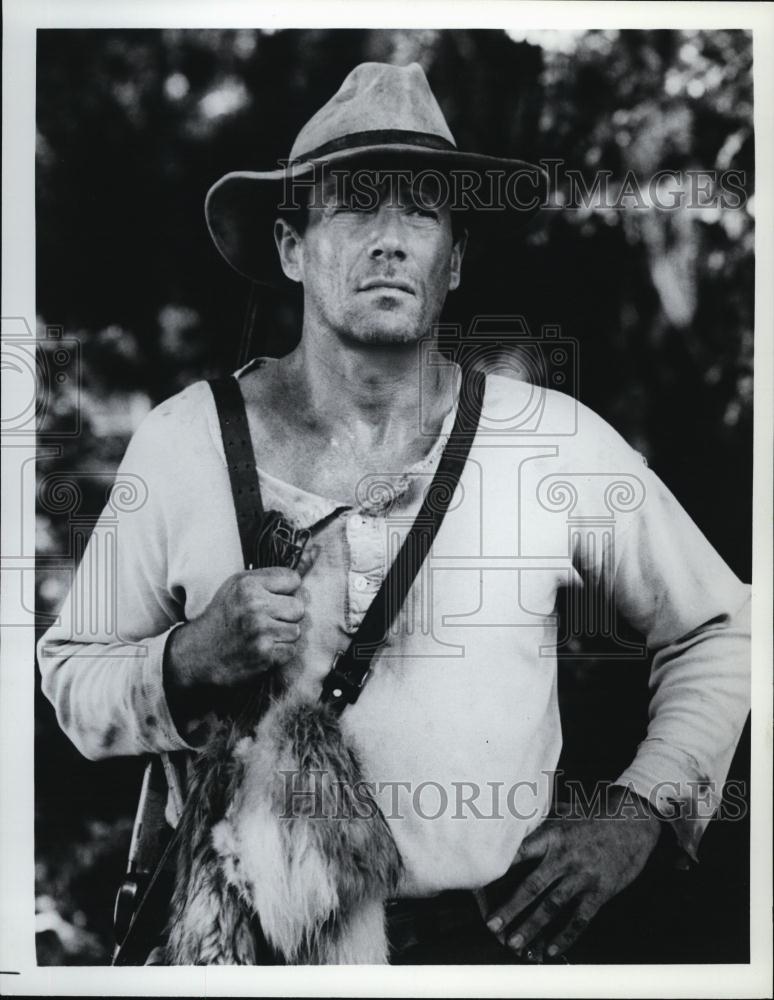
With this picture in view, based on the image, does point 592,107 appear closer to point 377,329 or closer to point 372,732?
point 377,329

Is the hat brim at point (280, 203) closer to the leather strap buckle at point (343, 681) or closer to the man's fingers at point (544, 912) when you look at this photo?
the leather strap buckle at point (343, 681)

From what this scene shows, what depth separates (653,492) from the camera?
3469 mm

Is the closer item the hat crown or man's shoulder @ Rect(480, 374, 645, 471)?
the hat crown

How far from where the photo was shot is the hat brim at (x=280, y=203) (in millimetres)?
3393

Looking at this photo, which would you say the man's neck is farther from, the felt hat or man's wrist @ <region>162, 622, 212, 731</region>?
man's wrist @ <region>162, 622, 212, 731</region>

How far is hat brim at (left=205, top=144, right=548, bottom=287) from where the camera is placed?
134 inches

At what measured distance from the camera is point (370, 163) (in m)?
3.34

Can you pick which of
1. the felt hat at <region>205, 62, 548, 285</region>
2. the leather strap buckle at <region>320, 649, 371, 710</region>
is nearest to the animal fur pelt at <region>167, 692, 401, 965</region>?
the leather strap buckle at <region>320, 649, 371, 710</region>

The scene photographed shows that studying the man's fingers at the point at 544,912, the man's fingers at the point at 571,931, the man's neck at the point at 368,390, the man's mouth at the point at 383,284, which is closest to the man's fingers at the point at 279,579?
the man's neck at the point at 368,390

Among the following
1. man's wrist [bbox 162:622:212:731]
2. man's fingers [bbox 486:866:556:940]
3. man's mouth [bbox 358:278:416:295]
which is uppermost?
man's mouth [bbox 358:278:416:295]

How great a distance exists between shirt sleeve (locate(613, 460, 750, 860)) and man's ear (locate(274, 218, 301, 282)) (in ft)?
4.16

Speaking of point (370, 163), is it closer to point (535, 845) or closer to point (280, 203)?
point (280, 203)

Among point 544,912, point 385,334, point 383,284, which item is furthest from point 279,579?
point 544,912

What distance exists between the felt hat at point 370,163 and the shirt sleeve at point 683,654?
0.98m
